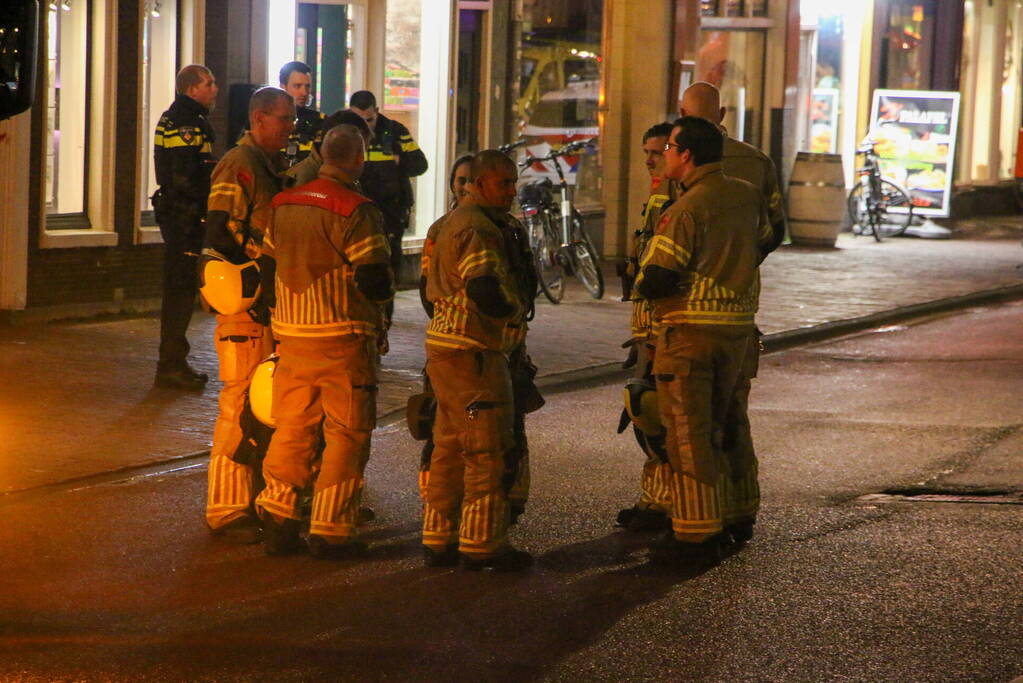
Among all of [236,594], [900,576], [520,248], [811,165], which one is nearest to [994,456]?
[900,576]

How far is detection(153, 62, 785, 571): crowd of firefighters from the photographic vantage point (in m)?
6.42

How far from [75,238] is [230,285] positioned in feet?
20.0

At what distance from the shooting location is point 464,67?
671 inches

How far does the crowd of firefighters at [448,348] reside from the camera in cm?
642

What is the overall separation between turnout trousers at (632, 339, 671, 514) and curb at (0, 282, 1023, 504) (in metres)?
2.40

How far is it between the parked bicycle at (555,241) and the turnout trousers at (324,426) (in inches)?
327

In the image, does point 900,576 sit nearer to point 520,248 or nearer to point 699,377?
point 699,377

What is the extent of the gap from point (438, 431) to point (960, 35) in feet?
78.5

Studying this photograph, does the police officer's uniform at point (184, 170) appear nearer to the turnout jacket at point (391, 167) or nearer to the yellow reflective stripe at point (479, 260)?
the turnout jacket at point (391, 167)

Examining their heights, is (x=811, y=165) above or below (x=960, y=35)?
below

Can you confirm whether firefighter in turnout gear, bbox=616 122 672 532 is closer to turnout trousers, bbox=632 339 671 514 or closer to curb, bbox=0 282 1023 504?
turnout trousers, bbox=632 339 671 514

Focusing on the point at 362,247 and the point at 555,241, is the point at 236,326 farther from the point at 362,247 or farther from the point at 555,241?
the point at 555,241

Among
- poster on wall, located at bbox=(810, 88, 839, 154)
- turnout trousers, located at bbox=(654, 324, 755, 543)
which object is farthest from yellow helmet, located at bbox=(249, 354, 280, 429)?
poster on wall, located at bbox=(810, 88, 839, 154)

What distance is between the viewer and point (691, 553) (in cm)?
667
